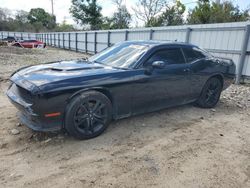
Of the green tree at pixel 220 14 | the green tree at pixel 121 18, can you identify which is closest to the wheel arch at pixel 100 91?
the green tree at pixel 220 14

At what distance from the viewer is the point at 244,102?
6.29 meters

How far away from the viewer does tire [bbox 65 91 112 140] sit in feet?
11.0

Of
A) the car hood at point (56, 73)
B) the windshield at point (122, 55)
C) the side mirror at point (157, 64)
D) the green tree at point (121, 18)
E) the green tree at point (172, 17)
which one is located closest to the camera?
the car hood at point (56, 73)

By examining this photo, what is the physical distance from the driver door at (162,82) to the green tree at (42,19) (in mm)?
69595

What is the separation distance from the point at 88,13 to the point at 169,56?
150 feet

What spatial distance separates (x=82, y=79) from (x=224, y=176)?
2345 millimetres

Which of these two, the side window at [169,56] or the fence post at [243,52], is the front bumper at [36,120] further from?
the fence post at [243,52]

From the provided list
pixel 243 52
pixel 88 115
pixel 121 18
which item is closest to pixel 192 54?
pixel 88 115

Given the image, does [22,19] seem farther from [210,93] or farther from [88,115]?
[88,115]

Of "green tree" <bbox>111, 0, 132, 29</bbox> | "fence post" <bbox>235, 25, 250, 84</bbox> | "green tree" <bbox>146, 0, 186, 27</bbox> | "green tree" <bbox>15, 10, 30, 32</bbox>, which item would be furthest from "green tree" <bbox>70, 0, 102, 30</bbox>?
"fence post" <bbox>235, 25, 250, 84</bbox>

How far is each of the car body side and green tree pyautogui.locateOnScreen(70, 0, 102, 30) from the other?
1679 inches

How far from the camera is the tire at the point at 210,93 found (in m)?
5.43

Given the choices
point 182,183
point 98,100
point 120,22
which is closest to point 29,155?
point 98,100

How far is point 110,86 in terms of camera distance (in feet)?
12.1
